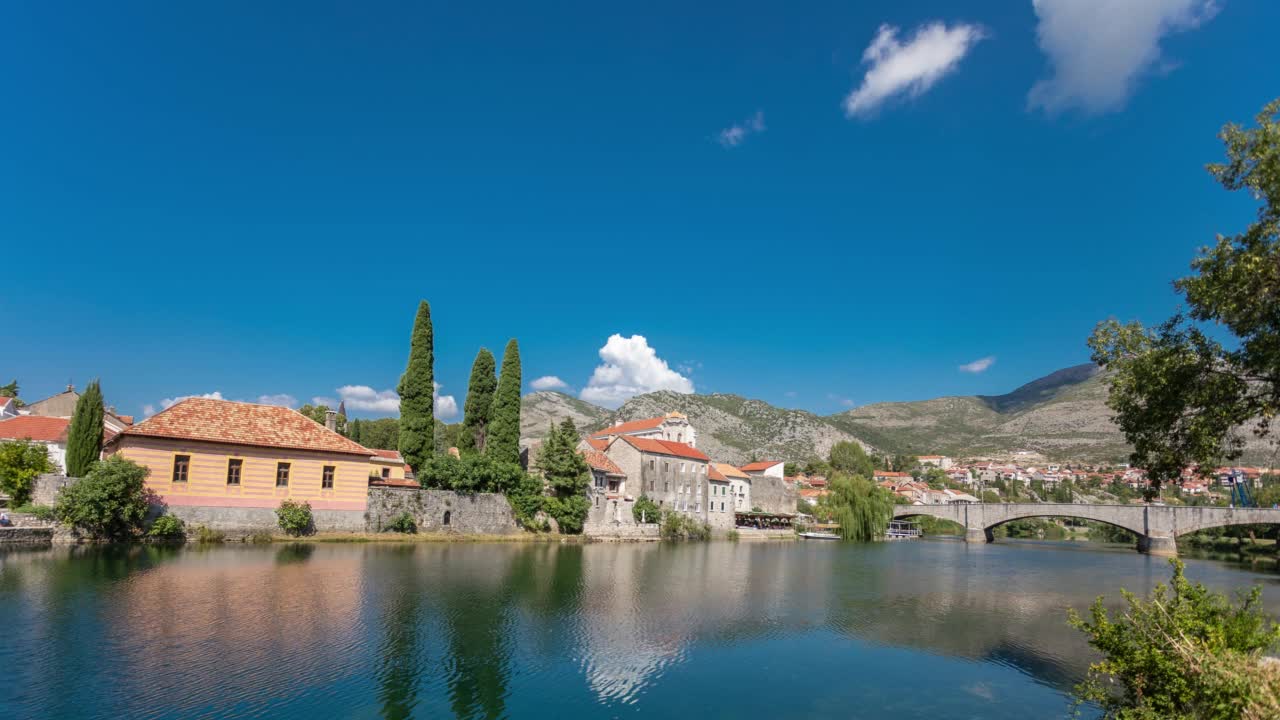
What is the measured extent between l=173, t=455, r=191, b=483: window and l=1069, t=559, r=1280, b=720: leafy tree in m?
38.7

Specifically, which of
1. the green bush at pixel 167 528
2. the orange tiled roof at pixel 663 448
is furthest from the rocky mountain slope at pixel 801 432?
the green bush at pixel 167 528

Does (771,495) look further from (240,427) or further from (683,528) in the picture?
(240,427)

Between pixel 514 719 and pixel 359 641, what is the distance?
5915mm

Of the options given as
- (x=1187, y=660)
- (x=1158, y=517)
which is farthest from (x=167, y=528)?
(x=1158, y=517)

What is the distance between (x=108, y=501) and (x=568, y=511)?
2708 cm

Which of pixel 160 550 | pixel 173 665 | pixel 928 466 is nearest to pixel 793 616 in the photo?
pixel 173 665

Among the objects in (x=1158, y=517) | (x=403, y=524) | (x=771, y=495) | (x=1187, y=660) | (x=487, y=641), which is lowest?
(x=1158, y=517)

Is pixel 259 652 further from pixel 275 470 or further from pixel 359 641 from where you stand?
pixel 275 470

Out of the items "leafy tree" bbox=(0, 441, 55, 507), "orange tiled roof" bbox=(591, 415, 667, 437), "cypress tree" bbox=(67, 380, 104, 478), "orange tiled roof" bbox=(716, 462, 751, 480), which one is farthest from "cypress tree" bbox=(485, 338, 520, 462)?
"orange tiled roof" bbox=(716, 462, 751, 480)

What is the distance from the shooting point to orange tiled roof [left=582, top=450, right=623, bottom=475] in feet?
186

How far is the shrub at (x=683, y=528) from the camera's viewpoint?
5725 centimetres

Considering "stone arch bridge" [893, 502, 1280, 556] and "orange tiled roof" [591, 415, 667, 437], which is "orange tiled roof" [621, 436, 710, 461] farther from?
"stone arch bridge" [893, 502, 1280, 556]

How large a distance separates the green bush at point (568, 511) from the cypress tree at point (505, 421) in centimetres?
471

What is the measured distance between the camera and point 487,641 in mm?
16688
